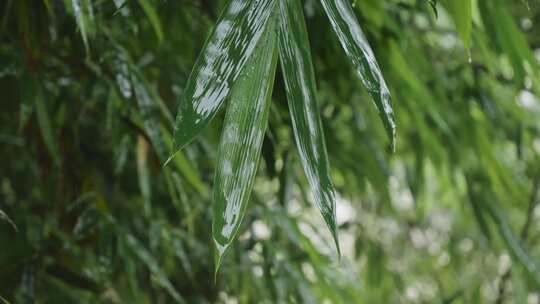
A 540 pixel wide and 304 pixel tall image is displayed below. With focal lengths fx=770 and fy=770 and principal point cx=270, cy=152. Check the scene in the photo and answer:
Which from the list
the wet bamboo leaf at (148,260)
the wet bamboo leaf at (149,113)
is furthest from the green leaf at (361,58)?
the wet bamboo leaf at (148,260)

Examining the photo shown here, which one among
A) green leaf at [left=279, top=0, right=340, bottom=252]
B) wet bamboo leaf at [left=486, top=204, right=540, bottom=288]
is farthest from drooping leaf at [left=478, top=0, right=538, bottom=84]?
green leaf at [left=279, top=0, right=340, bottom=252]

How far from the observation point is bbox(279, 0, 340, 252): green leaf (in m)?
0.45

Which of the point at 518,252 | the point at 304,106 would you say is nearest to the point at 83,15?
the point at 304,106

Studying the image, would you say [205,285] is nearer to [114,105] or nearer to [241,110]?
[114,105]

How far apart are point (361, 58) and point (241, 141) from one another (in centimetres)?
9

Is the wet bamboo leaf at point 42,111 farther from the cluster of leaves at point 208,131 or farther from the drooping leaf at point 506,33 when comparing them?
the drooping leaf at point 506,33

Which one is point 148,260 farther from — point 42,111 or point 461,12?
point 461,12

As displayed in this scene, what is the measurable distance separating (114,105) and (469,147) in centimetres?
57

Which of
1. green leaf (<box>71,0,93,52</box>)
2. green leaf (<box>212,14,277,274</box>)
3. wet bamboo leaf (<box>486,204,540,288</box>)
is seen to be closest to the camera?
green leaf (<box>212,14,277,274</box>)

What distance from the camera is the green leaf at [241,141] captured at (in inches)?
16.8

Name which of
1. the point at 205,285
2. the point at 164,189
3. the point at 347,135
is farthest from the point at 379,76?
the point at 347,135

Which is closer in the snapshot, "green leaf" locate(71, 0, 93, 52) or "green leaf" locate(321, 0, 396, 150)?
"green leaf" locate(321, 0, 396, 150)

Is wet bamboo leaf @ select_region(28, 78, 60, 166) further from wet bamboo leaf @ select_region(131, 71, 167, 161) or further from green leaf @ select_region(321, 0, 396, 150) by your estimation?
green leaf @ select_region(321, 0, 396, 150)

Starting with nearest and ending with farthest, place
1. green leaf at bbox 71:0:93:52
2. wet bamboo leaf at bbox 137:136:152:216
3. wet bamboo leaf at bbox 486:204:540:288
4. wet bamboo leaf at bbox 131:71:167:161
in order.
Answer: green leaf at bbox 71:0:93:52
wet bamboo leaf at bbox 131:71:167:161
wet bamboo leaf at bbox 137:136:152:216
wet bamboo leaf at bbox 486:204:540:288
